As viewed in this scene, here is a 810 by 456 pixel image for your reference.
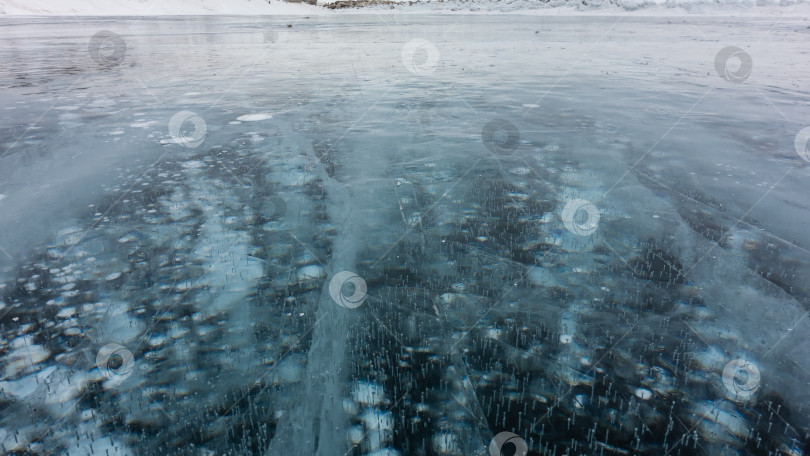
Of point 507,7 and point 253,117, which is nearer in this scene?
point 253,117

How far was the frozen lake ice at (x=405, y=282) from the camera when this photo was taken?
2393mm

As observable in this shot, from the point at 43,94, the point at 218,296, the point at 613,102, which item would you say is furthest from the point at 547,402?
the point at 43,94

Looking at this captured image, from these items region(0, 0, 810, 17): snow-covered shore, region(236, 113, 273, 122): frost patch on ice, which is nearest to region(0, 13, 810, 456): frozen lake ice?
region(236, 113, 273, 122): frost patch on ice

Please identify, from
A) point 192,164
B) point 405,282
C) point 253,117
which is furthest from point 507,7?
point 405,282

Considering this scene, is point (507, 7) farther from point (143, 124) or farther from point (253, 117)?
point (143, 124)

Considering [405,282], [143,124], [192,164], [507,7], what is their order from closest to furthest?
1. [405,282]
2. [192,164]
3. [143,124]
4. [507,7]

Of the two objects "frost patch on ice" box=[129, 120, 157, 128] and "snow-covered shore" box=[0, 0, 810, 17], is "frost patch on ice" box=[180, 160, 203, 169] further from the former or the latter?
"snow-covered shore" box=[0, 0, 810, 17]

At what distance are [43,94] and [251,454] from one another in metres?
11.1

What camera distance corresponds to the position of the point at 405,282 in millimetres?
3600

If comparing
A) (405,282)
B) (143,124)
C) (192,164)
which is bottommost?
(405,282)

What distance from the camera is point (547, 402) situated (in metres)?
2.49

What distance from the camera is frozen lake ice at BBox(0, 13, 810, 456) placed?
2.39 meters

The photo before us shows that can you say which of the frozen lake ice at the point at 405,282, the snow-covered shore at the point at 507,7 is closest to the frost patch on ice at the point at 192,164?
the frozen lake ice at the point at 405,282

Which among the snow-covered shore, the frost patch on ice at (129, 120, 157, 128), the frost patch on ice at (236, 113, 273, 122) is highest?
the snow-covered shore
